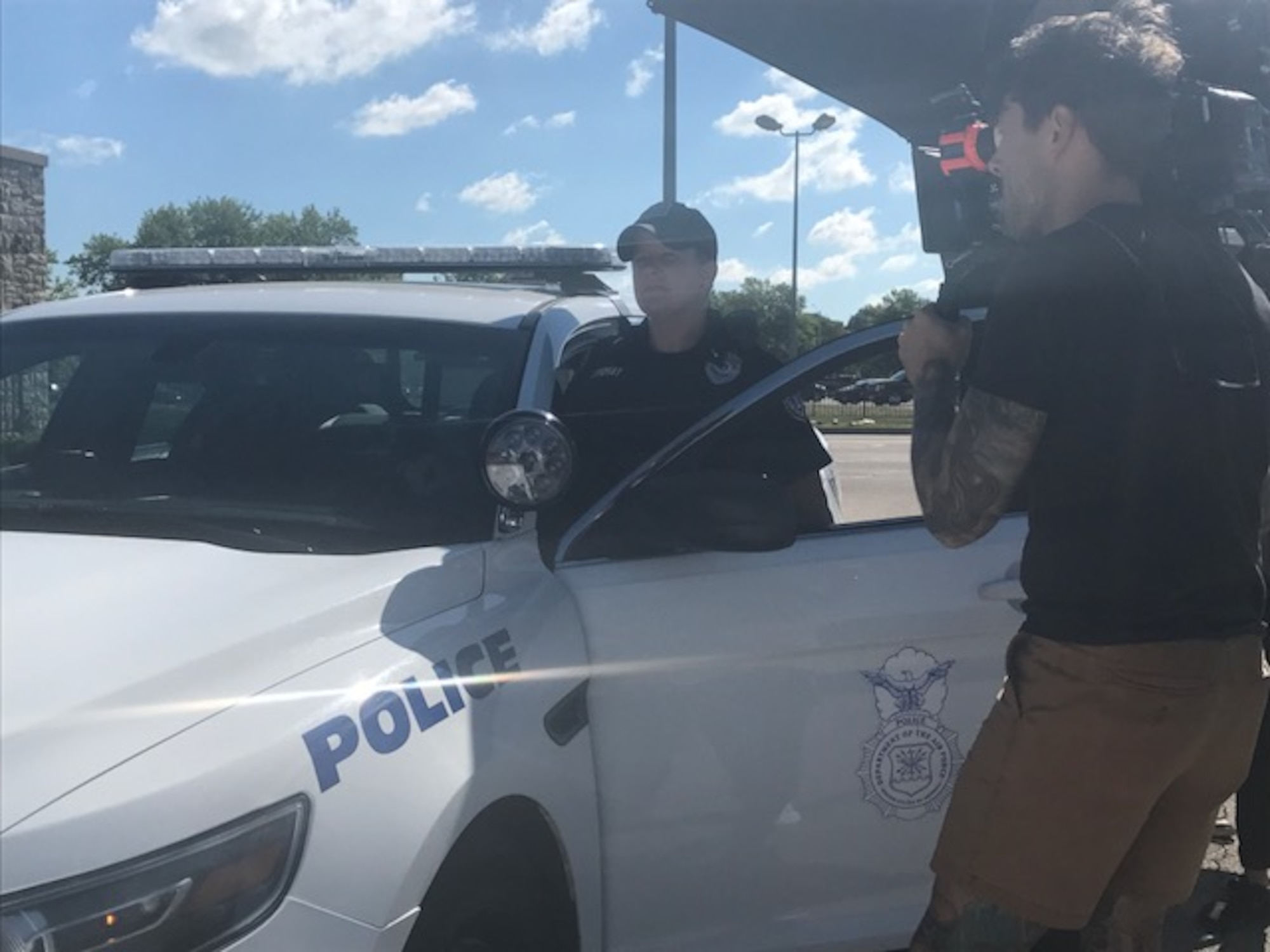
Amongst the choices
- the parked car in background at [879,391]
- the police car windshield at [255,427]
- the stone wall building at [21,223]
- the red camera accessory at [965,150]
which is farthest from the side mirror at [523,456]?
the stone wall building at [21,223]

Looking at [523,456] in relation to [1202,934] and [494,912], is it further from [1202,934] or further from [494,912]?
[1202,934]

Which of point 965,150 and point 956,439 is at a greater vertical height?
point 965,150

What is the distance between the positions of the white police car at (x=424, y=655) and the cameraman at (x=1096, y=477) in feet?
1.90

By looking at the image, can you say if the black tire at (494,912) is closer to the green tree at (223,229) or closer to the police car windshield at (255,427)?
the police car windshield at (255,427)

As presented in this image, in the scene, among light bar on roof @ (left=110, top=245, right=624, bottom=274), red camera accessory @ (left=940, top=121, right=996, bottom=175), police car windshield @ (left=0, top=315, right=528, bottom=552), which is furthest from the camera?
light bar on roof @ (left=110, top=245, right=624, bottom=274)

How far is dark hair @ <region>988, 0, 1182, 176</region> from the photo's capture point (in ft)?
6.44

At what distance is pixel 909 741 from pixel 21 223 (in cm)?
2321

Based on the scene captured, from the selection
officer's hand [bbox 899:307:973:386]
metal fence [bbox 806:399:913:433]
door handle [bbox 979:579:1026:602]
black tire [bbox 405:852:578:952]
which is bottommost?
black tire [bbox 405:852:578:952]

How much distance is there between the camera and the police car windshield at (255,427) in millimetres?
2449

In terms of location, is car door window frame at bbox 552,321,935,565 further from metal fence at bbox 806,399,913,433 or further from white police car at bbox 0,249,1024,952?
metal fence at bbox 806,399,913,433

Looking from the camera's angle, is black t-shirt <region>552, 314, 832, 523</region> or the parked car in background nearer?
the parked car in background

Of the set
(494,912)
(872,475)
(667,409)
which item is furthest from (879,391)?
(494,912)

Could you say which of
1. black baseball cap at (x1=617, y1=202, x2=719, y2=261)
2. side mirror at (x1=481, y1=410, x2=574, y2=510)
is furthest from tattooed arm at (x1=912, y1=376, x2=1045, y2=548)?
black baseball cap at (x1=617, y1=202, x2=719, y2=261)

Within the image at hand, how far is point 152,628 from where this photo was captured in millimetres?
1880
